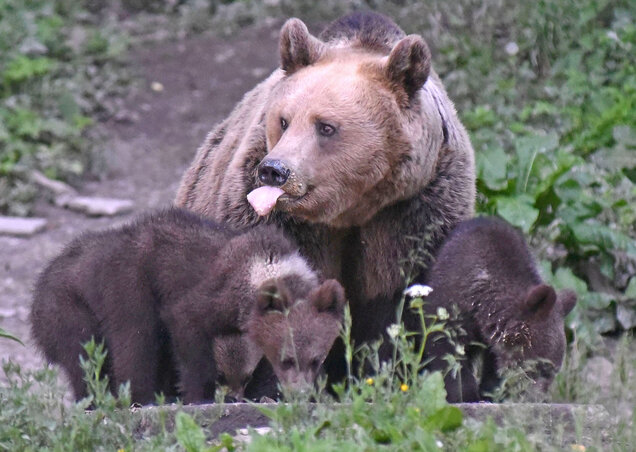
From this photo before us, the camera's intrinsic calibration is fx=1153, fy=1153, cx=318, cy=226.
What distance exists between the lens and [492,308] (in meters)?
5.72

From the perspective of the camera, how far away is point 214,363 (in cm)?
554

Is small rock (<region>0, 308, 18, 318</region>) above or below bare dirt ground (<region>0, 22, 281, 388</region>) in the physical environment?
below

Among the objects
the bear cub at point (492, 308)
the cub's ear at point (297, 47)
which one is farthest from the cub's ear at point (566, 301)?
the cub's ear at point (297, 47)

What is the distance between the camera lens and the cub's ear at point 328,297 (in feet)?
17.5

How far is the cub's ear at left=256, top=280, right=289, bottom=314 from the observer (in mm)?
5316

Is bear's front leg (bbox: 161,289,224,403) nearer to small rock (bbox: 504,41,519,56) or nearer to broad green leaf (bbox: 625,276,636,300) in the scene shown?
broad green leaf (bbox: 625,276,636,300)

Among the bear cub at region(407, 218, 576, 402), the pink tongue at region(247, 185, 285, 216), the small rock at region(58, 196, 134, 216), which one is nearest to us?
the pink tongue at region(247, 185, 285, 216)

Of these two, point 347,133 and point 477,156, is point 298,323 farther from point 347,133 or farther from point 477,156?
point 477,156

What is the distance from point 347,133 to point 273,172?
485 mm

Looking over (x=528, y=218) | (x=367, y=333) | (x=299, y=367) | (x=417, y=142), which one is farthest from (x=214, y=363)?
(x=528, y=218)

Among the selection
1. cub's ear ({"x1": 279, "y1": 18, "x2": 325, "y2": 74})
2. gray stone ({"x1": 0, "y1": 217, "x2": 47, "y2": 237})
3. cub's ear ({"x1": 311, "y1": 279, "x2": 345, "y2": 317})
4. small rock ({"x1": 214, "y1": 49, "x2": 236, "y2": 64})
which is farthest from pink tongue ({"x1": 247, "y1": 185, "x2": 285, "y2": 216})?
small rock ({"x1": 214, "y1": 49, "x2": 236, "y2": 64})

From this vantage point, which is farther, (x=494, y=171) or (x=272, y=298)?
(x=494, y=171)

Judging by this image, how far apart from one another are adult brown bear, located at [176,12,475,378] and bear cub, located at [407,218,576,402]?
0.19 metres

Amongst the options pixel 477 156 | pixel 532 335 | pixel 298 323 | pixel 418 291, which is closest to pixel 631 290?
pixel 477 156
